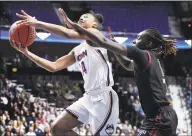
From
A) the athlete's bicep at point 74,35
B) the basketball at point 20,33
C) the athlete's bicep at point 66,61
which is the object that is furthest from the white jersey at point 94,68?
the athlete's bicep at point 74,35

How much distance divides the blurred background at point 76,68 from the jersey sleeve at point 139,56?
1107 cm

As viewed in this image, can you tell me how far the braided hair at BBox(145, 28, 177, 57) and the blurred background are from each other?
1069cm

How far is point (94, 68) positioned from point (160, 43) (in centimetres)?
91

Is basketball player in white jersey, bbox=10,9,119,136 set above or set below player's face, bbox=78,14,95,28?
below

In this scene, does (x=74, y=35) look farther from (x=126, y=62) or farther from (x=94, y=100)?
(x=94, y=100)

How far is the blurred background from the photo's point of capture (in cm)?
1724

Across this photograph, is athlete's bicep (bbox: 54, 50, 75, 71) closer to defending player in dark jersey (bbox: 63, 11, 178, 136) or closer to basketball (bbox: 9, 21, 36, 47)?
basketball (bbox: 9, 21, 36, 47)

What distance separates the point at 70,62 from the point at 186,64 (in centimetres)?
1921

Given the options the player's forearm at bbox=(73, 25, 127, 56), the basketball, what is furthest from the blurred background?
the player's forearm at bbox=(73, 25, 127, 56)

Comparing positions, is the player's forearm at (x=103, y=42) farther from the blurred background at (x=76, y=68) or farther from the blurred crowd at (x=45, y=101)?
the blurred background at (x=76, y=68)

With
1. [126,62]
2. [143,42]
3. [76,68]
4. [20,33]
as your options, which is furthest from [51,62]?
[76,68]

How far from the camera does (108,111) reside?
5.22m

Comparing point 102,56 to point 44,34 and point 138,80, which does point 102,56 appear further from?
point 44,34

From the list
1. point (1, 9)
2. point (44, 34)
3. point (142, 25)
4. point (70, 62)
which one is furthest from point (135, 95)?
point (70, 62)
